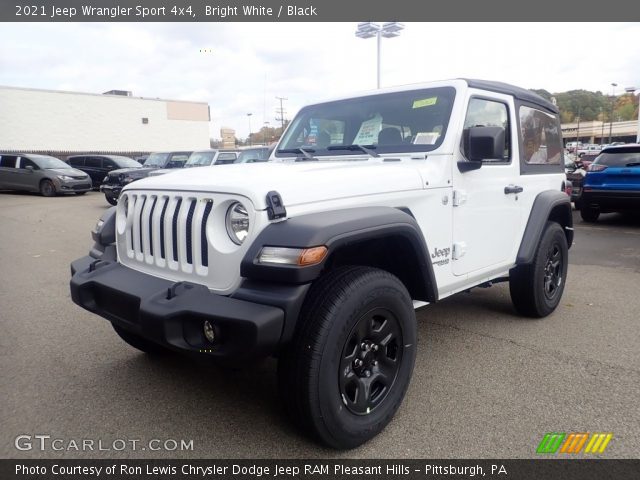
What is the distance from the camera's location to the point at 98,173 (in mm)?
19375

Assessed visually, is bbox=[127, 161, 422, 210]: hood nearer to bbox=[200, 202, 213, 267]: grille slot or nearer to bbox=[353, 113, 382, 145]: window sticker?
bbox=[200, 202, 213, 267]: grille slot

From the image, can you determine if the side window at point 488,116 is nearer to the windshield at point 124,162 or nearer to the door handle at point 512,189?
the door handle at point 512,189

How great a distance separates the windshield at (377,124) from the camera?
3408 mm

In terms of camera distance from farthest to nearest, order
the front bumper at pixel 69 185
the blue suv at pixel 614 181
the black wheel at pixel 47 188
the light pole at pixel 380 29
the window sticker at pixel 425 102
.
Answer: the light pole at pixel 380 29 < the black wheel at pixel 47 188 < the front bumper at pixel 69 185 < the blue suv at pixel 614 181 < the window sticker at pixel 425 102

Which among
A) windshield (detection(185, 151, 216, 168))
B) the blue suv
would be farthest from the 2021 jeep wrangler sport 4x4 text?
windshield (detection(185, 151, 216, 168))

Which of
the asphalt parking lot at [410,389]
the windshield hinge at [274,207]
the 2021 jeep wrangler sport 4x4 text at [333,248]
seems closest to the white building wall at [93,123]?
the asphalt parking lot at [410,389]

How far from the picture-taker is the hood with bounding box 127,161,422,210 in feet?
7.98

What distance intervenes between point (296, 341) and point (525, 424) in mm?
1476

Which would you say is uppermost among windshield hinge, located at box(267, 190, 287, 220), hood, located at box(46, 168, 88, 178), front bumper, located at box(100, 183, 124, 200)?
hood, located at box(46, 168, 88, 178)

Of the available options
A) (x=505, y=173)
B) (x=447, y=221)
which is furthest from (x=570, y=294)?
(x=447, y=221)

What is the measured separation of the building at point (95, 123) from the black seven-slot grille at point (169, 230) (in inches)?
1482

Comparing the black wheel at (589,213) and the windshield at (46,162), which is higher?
the windshield at (46,162)

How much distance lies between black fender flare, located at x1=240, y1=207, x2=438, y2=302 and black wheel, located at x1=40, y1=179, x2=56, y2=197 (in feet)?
58.6

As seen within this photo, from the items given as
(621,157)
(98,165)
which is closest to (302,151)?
(621,157)
